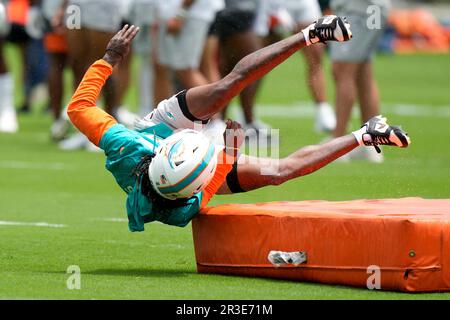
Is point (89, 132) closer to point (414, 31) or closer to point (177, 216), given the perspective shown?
point (177, 216)

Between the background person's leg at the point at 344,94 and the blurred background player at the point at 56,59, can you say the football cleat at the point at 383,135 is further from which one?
the blurred background player at the point at 56,59

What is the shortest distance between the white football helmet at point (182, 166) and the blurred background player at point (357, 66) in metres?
5.74

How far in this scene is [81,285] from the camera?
6762 mm

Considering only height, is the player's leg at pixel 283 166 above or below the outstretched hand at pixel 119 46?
below

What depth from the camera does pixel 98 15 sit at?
13.8 m

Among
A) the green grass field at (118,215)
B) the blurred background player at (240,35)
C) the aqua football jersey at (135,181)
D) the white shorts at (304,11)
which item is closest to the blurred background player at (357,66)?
the green grass field at (118,215)

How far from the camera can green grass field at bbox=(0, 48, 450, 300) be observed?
673 cm

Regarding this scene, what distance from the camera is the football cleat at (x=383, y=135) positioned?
24.8ft

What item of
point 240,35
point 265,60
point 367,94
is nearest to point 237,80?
point 265,60

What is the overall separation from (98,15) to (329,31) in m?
6.16

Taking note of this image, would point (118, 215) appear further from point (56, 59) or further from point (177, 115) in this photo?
point (56, 59)
